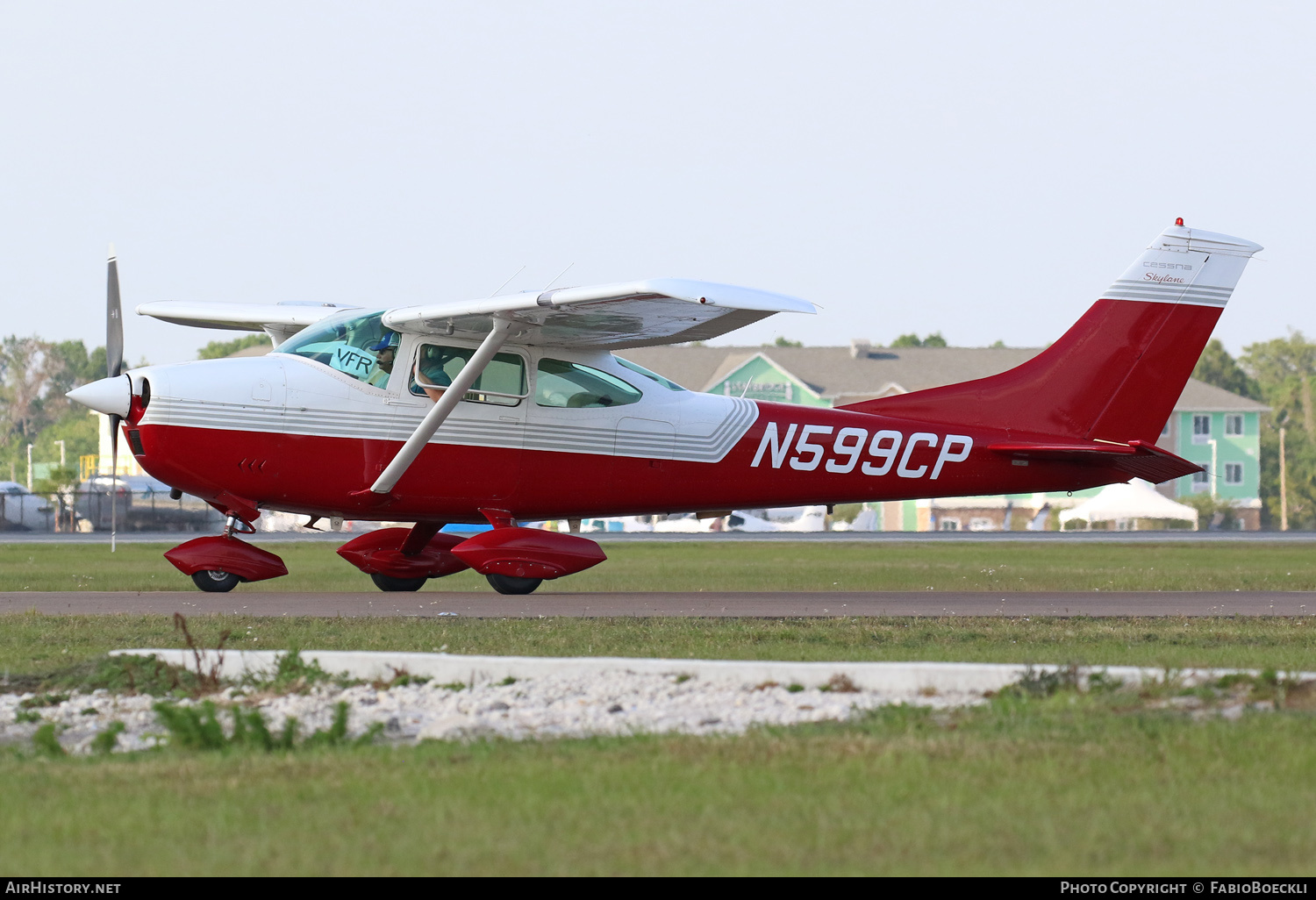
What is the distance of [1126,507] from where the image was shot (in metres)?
59.1

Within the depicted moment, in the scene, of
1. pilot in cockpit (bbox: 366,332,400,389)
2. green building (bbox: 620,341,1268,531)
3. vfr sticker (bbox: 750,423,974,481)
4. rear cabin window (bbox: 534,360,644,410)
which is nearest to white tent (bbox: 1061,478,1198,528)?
green building (bbox: 620,341,1268,531)

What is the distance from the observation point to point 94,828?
175 inches

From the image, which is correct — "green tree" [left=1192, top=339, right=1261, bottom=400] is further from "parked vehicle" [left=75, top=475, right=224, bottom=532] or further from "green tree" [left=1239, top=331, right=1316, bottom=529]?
"parked vehicle" [left=75, top=475, right=224, bottom=532]

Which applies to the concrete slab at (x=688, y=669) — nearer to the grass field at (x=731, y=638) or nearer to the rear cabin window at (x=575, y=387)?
the grass field at (x=731, y=638)

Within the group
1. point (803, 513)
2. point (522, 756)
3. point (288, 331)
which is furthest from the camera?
point (803, 513)

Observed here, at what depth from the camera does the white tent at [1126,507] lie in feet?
193

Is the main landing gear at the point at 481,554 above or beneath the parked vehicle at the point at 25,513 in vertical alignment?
above

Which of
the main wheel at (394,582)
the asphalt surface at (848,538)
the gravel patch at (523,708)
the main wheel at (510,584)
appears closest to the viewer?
the gravel patch at (523,708)

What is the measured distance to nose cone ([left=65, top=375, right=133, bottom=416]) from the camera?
46.0ft

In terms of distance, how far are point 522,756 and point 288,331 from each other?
13110 millimetres

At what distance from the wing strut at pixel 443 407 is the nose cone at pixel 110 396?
8.07 ft

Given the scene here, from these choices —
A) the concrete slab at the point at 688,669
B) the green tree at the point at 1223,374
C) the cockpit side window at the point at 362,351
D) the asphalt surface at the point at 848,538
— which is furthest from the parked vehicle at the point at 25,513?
the green tree at the point at 1223,374
